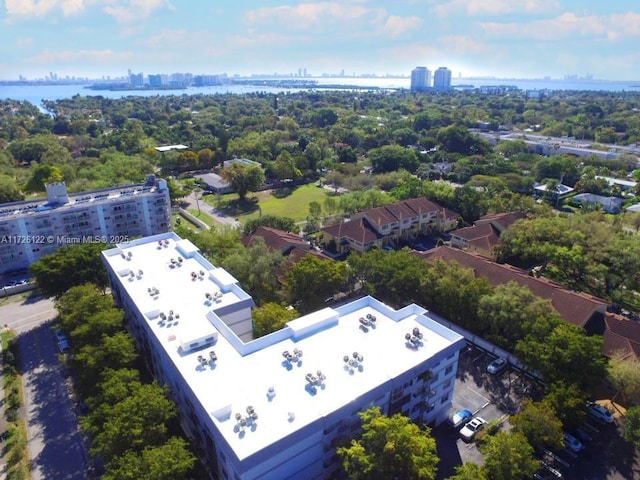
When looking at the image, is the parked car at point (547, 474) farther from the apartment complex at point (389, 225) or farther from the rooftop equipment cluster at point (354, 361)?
the apartment complex at point (389, 225)

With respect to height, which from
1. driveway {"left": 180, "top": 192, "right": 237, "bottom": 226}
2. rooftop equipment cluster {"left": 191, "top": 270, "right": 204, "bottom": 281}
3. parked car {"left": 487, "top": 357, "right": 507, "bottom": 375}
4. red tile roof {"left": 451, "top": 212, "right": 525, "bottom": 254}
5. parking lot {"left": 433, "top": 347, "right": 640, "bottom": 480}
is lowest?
parking lot {"left": 433, "top": 347, "right": 640, "bottom": 480}

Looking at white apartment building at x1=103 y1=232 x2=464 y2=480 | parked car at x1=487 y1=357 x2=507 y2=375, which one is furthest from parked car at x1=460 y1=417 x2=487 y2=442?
parked car at x1=487 y1=357 x2=507 y2=375

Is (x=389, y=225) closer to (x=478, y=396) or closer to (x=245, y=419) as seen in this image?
(x=478, y=396)

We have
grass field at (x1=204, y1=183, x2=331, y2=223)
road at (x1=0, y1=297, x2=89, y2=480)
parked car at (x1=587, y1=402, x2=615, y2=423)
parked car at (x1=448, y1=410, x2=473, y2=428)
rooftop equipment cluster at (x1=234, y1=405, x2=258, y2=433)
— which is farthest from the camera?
grass field at (x1=204, y1=183, x2=331, y2=223)

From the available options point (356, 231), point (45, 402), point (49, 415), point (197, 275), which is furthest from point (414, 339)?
point (356, 231)

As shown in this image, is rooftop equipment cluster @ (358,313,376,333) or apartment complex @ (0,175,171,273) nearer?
rooftop equipment cluster @ (358,313,376,333)

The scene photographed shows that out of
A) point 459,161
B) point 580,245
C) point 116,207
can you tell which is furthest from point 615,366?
point 459,161

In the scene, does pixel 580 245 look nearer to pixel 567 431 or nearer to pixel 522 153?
pixel 567 431

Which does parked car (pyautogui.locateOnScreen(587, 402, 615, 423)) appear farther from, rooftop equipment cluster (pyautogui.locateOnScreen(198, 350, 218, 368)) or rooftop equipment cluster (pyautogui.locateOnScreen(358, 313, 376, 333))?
rooftop equipment cluster (pyautogui.locateOnScreen(198, 350, 218, 368))
